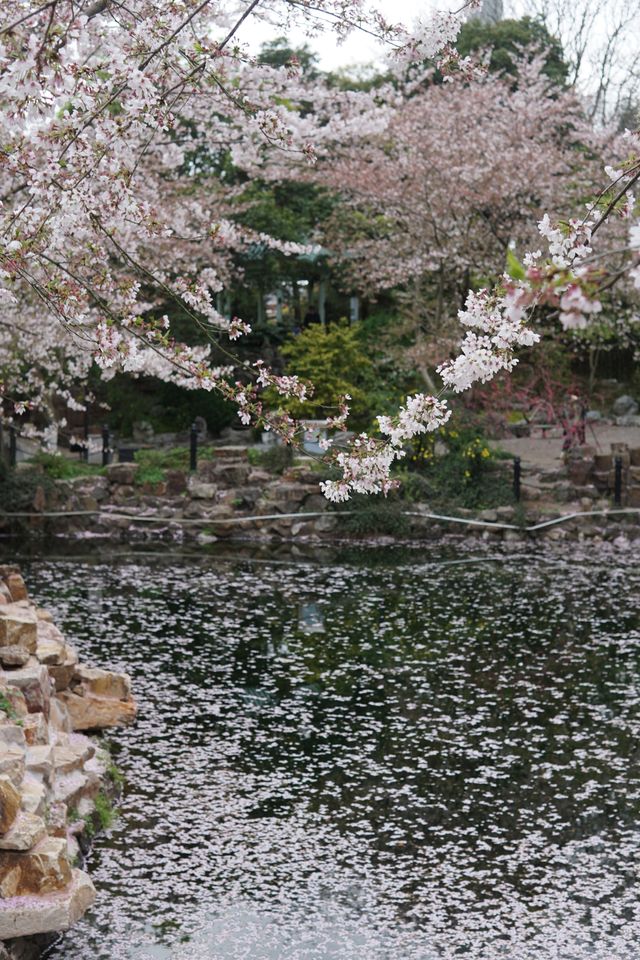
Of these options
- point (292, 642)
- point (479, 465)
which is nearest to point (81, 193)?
point (292, 642)

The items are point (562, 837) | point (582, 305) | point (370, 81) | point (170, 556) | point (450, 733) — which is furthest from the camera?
point (370, 81)

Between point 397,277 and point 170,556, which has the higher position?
point 397,277

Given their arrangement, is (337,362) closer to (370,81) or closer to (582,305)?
(370,81)

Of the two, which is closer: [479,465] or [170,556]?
[170,556]

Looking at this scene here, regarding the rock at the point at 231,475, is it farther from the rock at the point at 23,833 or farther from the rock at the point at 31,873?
the rock at the point at 31,873

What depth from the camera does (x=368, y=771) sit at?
9.40m

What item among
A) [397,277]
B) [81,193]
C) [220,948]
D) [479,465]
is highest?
[397,277]

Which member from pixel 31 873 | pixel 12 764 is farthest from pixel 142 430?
pixel 31 873

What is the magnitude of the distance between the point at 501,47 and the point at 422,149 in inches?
330

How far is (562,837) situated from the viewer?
8.25 meters

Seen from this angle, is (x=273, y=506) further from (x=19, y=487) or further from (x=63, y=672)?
(x=63, y=672)

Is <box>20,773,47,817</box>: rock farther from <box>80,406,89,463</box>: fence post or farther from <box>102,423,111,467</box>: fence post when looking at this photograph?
<box>102,423,111,467</box>: fence post

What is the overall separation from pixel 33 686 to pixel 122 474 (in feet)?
39.4

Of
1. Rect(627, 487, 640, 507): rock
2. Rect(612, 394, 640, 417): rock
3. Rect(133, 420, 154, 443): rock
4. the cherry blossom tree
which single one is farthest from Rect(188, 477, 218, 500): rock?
Rect(612, 394, 640, 417): rock
